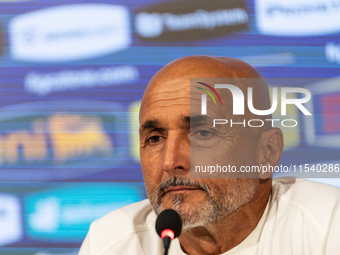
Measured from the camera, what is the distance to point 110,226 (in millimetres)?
1613

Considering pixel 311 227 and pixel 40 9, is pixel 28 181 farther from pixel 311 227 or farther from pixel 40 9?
pixel 311 227

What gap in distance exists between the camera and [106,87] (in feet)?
6.73

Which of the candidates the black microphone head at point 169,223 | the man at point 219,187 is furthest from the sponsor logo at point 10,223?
→ the black microphone head at point 169,223

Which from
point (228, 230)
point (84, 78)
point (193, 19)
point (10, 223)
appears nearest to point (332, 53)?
point (193, 19)

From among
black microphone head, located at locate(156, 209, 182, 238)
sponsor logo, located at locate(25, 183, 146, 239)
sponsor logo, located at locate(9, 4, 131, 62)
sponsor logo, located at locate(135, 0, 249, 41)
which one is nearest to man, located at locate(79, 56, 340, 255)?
black microphone head, located at locate(156, 209, 182, 238)

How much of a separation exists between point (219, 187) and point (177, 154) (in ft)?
0.63

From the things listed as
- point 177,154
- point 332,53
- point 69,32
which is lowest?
point 177,154

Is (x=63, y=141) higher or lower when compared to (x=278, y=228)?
higher

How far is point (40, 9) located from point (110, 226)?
4.07 ft

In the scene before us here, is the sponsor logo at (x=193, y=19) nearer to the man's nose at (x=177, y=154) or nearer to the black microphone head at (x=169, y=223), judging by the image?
the man's nose at (x=177, y=154)

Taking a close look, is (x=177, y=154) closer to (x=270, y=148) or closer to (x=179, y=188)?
(x=179, y=188)

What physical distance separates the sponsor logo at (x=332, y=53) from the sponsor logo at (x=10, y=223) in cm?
182

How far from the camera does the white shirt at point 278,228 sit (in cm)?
127

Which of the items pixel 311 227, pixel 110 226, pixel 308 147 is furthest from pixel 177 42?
pixel 311 227
